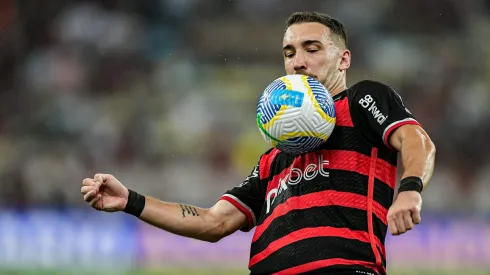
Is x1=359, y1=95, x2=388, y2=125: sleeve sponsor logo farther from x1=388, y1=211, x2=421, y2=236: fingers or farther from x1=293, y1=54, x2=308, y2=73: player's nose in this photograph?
x1=388, y1=211, x2=421, y2=236: fingers

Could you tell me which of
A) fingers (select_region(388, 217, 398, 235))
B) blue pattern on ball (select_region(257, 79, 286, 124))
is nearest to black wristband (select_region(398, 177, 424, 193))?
fingers (select_region(388, 217, 398, 235))

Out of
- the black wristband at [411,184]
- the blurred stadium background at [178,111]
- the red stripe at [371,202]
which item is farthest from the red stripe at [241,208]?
the blurred stadium background at [178,111]

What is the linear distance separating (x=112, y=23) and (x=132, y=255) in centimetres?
589

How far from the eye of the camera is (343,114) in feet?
14.3

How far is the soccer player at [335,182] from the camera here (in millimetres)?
4074

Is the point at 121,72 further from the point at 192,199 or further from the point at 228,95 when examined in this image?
the point at 192,199

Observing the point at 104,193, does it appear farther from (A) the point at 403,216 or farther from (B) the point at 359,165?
(A) the point at 403,216

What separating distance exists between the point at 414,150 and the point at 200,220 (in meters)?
1.47

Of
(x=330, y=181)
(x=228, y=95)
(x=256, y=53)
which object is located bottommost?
(x=330, y=181)

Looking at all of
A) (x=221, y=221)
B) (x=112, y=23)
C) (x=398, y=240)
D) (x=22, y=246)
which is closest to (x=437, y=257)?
(x=398, y=240)

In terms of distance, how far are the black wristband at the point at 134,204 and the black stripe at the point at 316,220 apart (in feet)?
2.54

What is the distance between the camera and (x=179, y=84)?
545 inches

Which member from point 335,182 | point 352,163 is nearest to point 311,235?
point 335,182

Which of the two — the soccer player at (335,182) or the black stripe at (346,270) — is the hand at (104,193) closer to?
the soccer player at (335,182)
